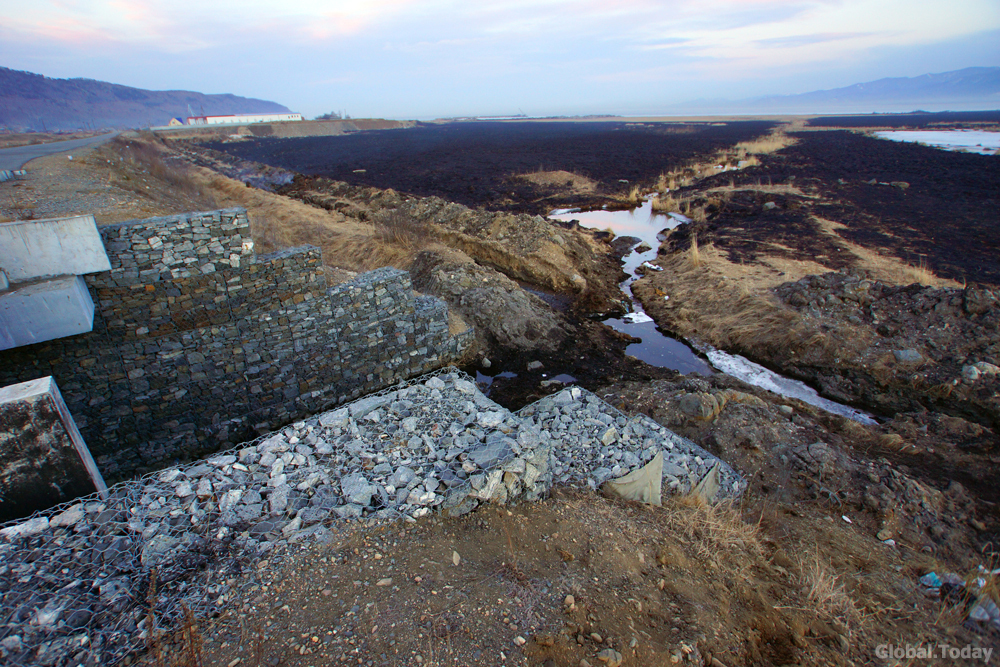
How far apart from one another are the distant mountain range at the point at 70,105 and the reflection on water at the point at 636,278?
5170 inches

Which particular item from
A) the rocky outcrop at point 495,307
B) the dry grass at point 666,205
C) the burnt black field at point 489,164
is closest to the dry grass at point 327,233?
the rocky outcrop at point 495,307

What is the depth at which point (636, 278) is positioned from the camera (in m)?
15.5

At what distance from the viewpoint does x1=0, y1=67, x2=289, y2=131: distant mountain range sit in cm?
11862

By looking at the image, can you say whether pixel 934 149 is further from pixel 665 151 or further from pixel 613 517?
pixel 613 517

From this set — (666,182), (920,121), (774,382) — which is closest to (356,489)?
(774,382)

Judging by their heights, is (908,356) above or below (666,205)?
below

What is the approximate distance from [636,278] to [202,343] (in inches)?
512

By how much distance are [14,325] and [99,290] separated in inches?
41.3

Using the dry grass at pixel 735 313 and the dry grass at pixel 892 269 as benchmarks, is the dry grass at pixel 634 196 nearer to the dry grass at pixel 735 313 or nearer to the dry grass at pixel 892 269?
the dry grass at pixel 892 269

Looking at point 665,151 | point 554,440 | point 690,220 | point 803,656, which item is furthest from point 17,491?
point 665,151

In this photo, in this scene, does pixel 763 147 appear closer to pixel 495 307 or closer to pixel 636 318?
pixel 636 318

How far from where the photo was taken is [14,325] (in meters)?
4.95

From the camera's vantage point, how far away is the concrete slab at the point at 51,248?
16.7ft

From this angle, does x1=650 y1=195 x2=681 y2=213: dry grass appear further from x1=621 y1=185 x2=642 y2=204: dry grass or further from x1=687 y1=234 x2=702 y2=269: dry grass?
x1=687 y1=234 x2=702 y2=269: dry grass
